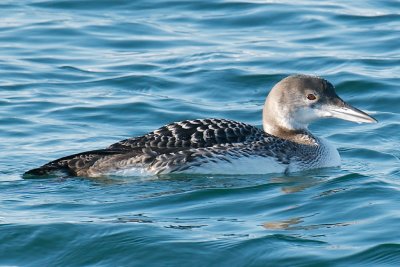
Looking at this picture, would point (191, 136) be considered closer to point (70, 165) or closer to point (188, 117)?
point (70, 165)

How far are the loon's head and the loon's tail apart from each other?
6.30 feet

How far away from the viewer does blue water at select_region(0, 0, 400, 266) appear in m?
10.5

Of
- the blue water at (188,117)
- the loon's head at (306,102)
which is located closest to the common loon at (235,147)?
the loon's head at (306,102)

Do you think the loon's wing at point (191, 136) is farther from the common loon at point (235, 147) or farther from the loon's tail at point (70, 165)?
the loon's tail at point (70, 165)

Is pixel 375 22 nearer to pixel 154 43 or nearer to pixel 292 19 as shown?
pixel 292 19

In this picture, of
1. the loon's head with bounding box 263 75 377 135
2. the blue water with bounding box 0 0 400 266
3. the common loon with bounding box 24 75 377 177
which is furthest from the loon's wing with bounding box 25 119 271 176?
the loon's head with bounding box 263 75 377 135

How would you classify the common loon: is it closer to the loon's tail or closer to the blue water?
the loon's tail

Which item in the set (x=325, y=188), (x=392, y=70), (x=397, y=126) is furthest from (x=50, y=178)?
(x=392, y=70)

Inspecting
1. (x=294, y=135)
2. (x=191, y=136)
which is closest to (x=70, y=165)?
(x=191, y=136)

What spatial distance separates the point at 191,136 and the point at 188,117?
3.13m

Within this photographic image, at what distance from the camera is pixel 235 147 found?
12758 mm

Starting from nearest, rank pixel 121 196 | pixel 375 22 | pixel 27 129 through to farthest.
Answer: pixel 121 196
pixel 27 129
pixel 375 22

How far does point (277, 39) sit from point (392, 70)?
92.8 inches

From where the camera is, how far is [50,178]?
40.7 feet
